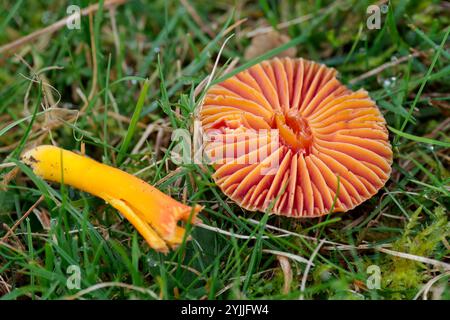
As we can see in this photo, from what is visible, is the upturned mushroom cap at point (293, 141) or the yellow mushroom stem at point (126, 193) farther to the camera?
the upturned mushroom cap at point (293, 141)

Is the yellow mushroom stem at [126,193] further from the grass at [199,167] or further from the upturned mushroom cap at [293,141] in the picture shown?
the upturned mushroom cap at [293,141]

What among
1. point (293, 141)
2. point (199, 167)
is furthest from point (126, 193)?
point (293, 141)

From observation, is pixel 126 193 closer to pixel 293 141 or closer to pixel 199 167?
pixel 199 167

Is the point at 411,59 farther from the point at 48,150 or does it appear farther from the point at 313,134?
the point at 48,150

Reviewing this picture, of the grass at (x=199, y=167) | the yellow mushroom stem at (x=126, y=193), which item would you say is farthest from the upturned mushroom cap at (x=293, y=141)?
the yellow mushroom stem at (x=126, y=193)

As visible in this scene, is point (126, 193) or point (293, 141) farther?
point (293, 141)
